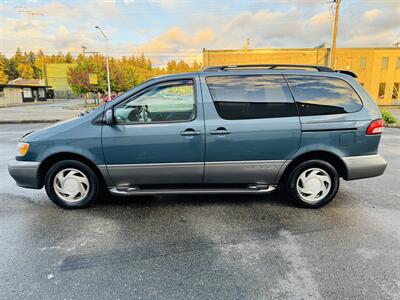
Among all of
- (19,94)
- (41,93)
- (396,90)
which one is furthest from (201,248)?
(41,93)

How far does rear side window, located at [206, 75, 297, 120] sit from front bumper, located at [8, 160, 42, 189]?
100 inches

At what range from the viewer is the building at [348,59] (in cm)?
3234

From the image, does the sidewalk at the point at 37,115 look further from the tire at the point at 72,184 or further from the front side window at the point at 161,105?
the front side window at the point at 161,105

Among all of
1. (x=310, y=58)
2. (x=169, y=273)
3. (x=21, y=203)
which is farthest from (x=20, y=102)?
(x=169, y=273)

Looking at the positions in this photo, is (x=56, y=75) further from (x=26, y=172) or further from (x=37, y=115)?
(x=26, y=172)

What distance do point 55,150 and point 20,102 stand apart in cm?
5083

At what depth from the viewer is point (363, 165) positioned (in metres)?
3.54

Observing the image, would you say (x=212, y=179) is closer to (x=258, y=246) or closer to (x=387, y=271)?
(x=258, y=246)

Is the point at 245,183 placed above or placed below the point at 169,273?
above

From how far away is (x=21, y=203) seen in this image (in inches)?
154

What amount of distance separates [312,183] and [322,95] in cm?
121

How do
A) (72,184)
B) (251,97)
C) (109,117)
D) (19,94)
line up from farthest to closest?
1. (19,94)
2. (72,184)
3. (251,97)
4. (109,117)

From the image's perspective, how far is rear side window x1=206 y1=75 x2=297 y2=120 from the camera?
341 cm

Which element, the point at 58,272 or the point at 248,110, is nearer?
the point at 58,272
